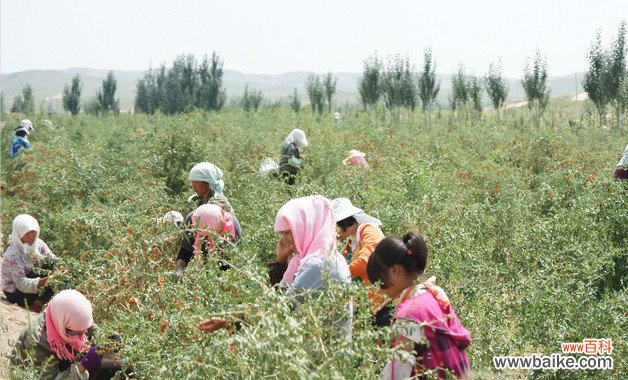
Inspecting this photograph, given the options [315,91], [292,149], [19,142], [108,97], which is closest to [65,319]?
[292,149]

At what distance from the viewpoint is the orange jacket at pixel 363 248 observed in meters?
4.18

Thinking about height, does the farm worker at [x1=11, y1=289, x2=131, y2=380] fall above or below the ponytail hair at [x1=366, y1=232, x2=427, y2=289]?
below

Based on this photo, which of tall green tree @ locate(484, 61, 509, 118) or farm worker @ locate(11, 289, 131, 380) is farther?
tall green tree @ locate(484, 61, 509, 118)

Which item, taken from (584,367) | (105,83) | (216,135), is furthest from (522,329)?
(105,83)

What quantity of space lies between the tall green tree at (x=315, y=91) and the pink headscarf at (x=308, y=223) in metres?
38.1

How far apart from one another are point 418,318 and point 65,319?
1.96m

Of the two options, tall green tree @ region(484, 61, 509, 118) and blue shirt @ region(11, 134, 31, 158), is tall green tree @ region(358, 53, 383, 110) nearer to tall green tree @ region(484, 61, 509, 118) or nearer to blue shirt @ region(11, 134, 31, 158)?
tall green tree @ region(484, 61, 509, 118)

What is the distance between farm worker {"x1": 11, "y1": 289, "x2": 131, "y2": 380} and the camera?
3.82 meters

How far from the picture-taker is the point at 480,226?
6523 mm

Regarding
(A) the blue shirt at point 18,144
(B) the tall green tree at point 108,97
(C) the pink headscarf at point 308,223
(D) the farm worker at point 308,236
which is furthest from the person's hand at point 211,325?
(B) the tall green tree at point 108,97

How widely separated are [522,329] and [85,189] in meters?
5.70

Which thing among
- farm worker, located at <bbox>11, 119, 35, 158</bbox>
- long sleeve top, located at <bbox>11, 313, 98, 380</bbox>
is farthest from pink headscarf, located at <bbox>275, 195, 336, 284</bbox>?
farm worker, located at <bbox>11, 119, 35, 158</bbox>

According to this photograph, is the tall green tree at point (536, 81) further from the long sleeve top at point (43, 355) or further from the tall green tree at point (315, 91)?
the long sleeve top at point (43, 355)

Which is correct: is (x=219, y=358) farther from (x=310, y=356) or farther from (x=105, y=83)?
(x=105, y=83)
